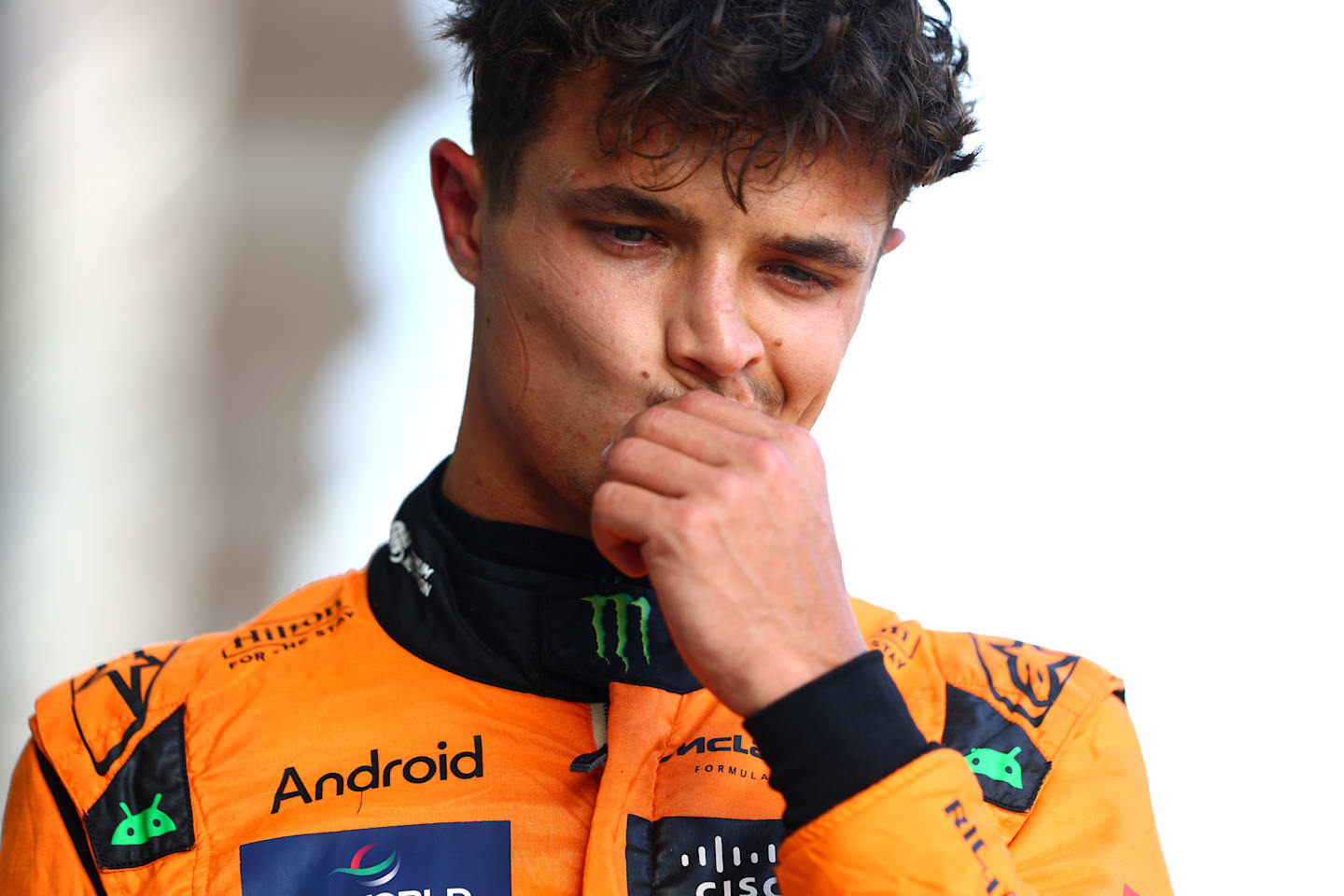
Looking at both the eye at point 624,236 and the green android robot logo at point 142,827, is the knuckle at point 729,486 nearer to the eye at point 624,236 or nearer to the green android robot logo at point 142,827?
the eye at point 624,236

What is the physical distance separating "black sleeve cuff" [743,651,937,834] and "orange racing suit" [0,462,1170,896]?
20 centimetres

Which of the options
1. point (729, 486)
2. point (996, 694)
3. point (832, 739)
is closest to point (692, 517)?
point (729, 486)

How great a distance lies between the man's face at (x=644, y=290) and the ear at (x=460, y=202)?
13 cm

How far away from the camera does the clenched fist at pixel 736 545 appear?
1027 millimetres

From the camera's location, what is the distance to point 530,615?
1.37m

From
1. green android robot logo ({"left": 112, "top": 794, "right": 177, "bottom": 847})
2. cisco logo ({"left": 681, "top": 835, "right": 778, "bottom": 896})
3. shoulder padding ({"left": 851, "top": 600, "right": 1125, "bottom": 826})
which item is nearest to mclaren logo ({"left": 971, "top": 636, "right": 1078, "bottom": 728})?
shoulder padding ({"left": 851, "top": 600, "right": 1125, "bottom": 826})

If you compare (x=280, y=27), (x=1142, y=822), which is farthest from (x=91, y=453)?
(x=1142, y=822)

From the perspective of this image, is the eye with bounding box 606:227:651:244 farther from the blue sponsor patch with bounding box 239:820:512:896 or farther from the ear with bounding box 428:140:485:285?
the blue sponsor patch with bounding box 239:820:512:896

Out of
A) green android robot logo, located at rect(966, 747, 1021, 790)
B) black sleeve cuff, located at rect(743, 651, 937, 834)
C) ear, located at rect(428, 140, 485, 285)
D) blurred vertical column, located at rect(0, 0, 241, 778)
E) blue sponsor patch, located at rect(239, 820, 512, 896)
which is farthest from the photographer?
blurred vertical column, located at rect(0, 0, 241, 778)

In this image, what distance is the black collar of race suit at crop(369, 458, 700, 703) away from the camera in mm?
1346

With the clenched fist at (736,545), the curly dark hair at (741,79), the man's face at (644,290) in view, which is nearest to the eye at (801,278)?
the man's face at (644,290)

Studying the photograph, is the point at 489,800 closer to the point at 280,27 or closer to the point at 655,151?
the point at 655,151

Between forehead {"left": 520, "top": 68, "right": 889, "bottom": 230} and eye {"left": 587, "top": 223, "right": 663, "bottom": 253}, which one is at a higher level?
forehead {"left": 520, "top": 68, "right": 889, "bottom": 230}

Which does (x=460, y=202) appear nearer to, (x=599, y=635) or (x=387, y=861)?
(x=599, y=635)
